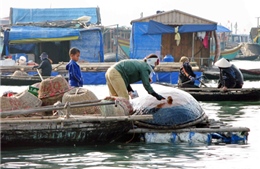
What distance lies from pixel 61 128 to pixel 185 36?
932 inches

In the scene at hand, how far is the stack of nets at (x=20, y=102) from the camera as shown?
11305mm

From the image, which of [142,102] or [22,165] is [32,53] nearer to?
[142,102]

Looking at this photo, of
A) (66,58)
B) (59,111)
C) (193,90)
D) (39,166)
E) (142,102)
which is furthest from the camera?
(66,58)

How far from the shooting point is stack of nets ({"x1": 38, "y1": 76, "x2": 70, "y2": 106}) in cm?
1197

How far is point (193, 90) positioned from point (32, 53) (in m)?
16.0

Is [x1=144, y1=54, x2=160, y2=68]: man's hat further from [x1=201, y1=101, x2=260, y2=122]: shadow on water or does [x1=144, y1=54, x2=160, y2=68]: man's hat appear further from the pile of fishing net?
[x1=201, y1=101, x2=260, y2=122]: shadow on water

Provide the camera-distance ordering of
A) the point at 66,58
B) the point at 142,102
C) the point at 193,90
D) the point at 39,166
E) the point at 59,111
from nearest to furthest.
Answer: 1. the point at 39,166
2. the point at 59,111
3. the point at 142,102
4. the point at 193,90
5. the point at 66,58

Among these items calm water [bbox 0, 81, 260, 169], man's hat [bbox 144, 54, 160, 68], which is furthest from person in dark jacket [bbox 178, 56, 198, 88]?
calm water [bbox 0, 81, 260, 169]

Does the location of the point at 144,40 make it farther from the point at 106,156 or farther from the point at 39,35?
the point at 106,156

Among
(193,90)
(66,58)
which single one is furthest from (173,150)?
(66,58)

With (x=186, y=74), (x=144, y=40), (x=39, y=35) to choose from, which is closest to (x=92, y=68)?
(x=39, y=35)

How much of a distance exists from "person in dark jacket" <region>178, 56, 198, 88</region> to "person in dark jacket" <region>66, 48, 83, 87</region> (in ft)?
19.1

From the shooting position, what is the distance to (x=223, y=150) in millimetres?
11094

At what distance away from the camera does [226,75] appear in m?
19.0
